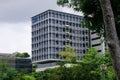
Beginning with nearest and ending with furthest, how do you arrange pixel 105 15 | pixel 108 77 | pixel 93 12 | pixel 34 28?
pixel 105 15 → pixel 93 12 → pixel 108 77 → pixel 34 28

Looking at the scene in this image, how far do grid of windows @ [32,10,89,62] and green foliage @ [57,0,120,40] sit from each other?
120 meters

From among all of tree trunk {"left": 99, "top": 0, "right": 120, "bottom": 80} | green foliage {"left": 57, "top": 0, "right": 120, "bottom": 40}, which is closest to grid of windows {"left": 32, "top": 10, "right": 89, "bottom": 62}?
green foliage {"left": 57, "top": 0, "right": 120, "bottom": 40}

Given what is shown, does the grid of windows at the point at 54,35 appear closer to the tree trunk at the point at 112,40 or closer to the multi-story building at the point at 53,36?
the multi-story building at the point at 53,36

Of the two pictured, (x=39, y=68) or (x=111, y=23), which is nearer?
(x=111, y=23)

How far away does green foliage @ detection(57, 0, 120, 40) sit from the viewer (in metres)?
13.7

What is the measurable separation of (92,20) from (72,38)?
5132 inches

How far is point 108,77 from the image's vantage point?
51.8m

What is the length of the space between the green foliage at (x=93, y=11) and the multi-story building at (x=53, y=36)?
117 metres

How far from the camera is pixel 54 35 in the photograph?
456 feet

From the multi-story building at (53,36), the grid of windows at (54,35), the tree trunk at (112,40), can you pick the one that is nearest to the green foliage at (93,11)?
the tree trunk at (112,40)

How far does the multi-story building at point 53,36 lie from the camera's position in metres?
138

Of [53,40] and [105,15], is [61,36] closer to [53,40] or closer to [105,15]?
[53,40]

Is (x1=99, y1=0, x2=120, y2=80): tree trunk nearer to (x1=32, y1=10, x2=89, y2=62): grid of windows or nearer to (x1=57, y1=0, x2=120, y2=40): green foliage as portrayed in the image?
(x1=57, y1=0, x2=120, y2=40): green foliage

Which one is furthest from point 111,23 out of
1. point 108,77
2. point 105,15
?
point 108,77
